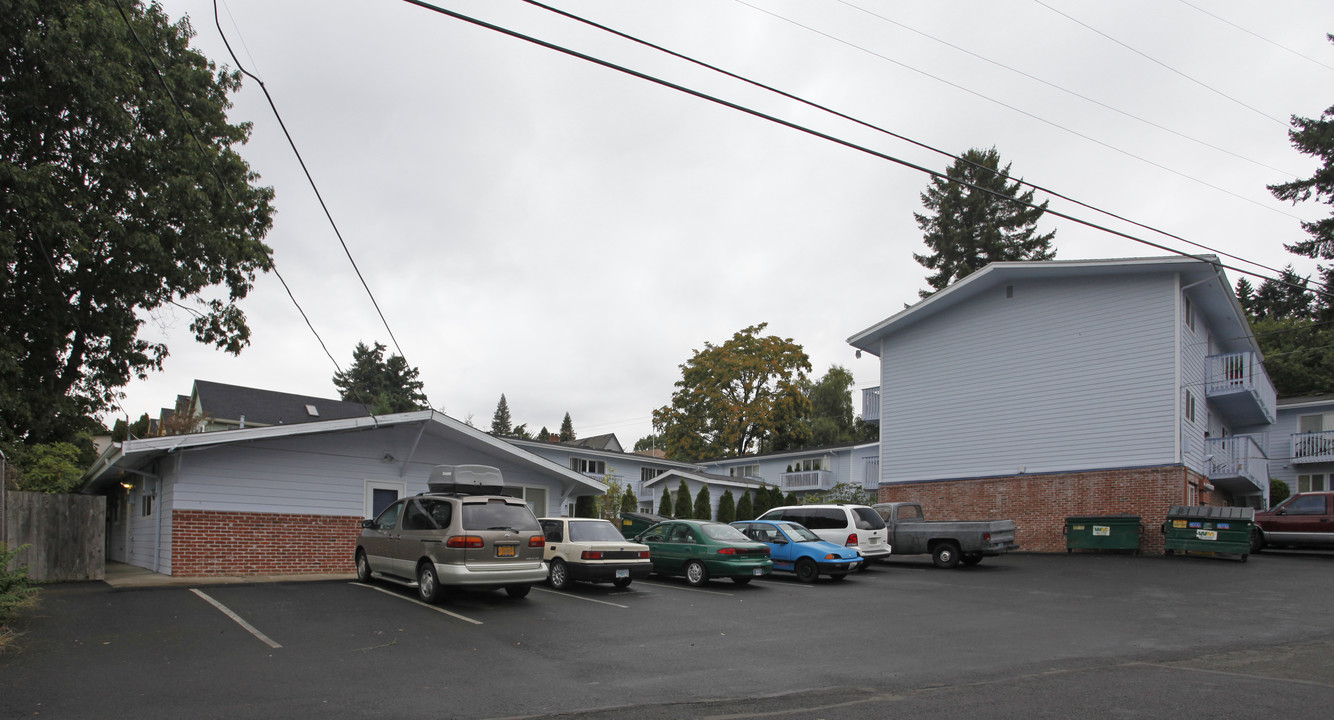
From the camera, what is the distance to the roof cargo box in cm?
1542

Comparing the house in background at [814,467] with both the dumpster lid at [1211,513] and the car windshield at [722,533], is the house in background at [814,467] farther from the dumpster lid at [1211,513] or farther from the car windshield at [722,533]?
the car windshield at [722,533]

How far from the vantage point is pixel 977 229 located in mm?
51500

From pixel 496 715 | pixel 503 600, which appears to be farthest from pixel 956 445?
pixel 496 715

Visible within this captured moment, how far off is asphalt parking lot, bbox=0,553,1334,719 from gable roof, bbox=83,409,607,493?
2.71 m

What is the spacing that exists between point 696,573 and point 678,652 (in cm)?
710

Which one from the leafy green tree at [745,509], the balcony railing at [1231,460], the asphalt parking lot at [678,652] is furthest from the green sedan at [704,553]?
the leafy green tree at [745,509]

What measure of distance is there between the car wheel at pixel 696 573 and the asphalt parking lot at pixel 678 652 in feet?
2.83

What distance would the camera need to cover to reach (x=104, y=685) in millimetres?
7547

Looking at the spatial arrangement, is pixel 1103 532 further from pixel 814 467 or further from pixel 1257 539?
pixel 814 467

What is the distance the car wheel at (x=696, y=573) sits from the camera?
16562mm

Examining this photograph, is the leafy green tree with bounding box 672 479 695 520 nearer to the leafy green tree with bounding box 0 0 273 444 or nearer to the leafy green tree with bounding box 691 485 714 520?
the leafy green tree with bounding box 691 485 714 520

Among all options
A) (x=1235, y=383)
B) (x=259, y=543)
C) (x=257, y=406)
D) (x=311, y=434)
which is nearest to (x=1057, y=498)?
(x=1235, y=383)

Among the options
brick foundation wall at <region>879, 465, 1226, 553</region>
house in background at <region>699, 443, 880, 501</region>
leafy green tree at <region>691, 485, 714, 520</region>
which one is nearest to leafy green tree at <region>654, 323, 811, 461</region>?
house in background at <region>699, 443, 880, 501</region>

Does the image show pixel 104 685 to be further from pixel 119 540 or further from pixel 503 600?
pixel 119 540
